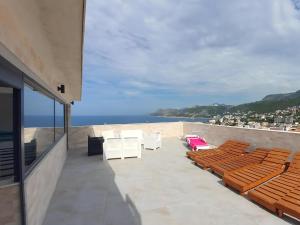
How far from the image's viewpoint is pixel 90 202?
15.3 ft

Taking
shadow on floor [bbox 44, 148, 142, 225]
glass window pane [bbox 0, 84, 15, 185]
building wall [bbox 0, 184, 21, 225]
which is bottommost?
shadow on floor [bbox 44, 148, 142, 225]

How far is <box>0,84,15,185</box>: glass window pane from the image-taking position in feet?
8.82

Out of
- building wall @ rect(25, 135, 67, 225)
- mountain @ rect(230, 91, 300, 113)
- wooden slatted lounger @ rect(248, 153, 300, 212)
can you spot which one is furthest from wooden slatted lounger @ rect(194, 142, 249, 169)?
mountain @ rect(230, 91, 300, 113)

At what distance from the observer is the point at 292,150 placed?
23.0 ft

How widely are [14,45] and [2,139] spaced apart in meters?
1.43

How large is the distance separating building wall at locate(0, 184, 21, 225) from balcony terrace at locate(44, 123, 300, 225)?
4.46 ft

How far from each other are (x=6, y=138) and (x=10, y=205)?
917 mm

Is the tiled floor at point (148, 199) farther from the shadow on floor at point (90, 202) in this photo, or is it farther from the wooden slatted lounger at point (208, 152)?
the wooden slatted lounger at point (208, 152)

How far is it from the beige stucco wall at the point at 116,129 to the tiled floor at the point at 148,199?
166 inches

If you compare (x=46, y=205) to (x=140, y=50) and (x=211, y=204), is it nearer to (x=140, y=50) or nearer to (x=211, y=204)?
(x=211, y=204)

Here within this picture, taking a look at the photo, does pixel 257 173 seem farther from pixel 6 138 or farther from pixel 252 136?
pixel 6 138

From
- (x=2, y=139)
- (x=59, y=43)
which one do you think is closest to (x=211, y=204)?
(x=2, y=139)

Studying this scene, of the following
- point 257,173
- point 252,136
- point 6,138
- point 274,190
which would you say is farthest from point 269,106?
point 6,138

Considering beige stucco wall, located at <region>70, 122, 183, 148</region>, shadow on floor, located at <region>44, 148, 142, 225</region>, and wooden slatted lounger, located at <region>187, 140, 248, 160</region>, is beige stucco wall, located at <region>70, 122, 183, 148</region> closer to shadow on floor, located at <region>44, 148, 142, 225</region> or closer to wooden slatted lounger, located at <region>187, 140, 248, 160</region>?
shadow on floor, located at <region>44, 148, 142, 225</region>
